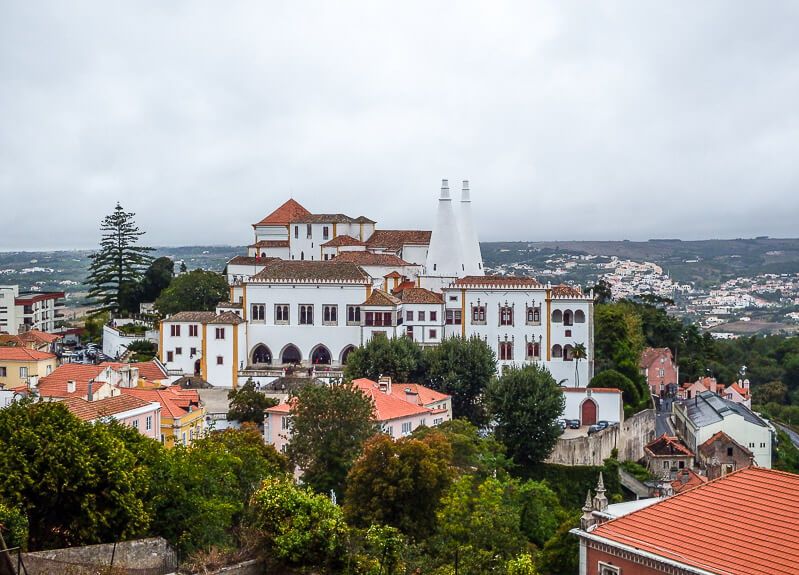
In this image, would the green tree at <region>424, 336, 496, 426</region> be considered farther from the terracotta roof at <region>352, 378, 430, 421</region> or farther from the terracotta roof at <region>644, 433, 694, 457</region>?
the terracotta roof at <region>644, 433, 694, 457</region>

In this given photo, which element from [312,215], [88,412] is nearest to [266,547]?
[88,412]

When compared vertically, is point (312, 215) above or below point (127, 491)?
above

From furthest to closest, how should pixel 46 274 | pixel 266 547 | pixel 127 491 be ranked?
pixel 46 274, pixel 127 491, pixel 266 547

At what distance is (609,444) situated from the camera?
1677 inches

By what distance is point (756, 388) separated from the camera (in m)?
82.0

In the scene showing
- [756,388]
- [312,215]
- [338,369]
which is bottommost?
→ [756,388]

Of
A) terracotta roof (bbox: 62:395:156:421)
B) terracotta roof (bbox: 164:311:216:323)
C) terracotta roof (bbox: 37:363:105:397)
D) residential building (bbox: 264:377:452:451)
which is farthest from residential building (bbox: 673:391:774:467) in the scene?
terracotta roof (bbox: 62:395:156:421)

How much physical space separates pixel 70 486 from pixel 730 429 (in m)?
35.6

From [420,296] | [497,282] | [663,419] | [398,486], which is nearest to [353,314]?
[420,296]

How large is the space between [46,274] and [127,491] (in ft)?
455

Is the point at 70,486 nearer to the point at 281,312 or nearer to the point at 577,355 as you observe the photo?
the point at 281,312

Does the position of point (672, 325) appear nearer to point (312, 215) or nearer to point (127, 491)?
point (312, 215)

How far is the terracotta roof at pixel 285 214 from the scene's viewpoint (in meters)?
63.3

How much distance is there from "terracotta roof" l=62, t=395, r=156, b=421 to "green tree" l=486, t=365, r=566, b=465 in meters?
14.1
